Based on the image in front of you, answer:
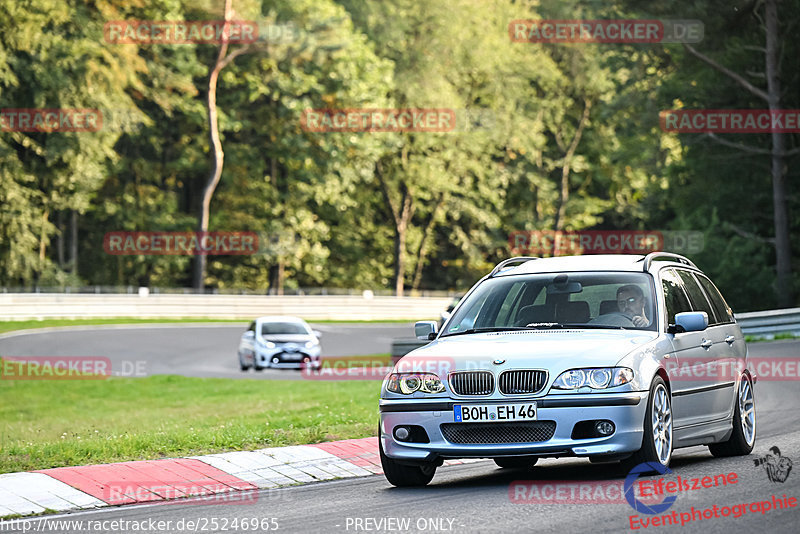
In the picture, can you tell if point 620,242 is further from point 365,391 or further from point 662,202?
point 365,391

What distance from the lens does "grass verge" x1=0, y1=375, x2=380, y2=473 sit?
439 inches

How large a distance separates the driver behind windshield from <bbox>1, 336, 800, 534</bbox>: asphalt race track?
1203 millimetres

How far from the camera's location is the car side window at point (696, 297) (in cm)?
1086

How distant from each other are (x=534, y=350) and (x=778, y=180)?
2872 cm

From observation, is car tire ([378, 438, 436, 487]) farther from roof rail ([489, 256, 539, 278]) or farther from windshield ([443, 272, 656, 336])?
roof rail ([489, 256, 539, 278])

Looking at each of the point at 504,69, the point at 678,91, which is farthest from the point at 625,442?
the point at 504,69

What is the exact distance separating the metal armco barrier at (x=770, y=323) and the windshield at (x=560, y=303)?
19.8 meters

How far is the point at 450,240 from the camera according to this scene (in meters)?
75.2

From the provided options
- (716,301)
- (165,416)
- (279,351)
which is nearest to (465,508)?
(716,301)

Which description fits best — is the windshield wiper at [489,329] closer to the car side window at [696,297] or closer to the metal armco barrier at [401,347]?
the car side window at [696,297]

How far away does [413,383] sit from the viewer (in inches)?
351

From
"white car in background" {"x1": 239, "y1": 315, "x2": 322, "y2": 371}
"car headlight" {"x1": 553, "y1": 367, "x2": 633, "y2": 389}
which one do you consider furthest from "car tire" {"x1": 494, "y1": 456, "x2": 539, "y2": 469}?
"white car in background" {"x1": 239, "y1": 315, "x2": 322, "y2": 371}

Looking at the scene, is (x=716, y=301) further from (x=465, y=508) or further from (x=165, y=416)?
(x=165, y=416)

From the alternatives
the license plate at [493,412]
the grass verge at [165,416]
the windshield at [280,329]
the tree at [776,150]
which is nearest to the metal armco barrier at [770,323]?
the tree at [776,150]
